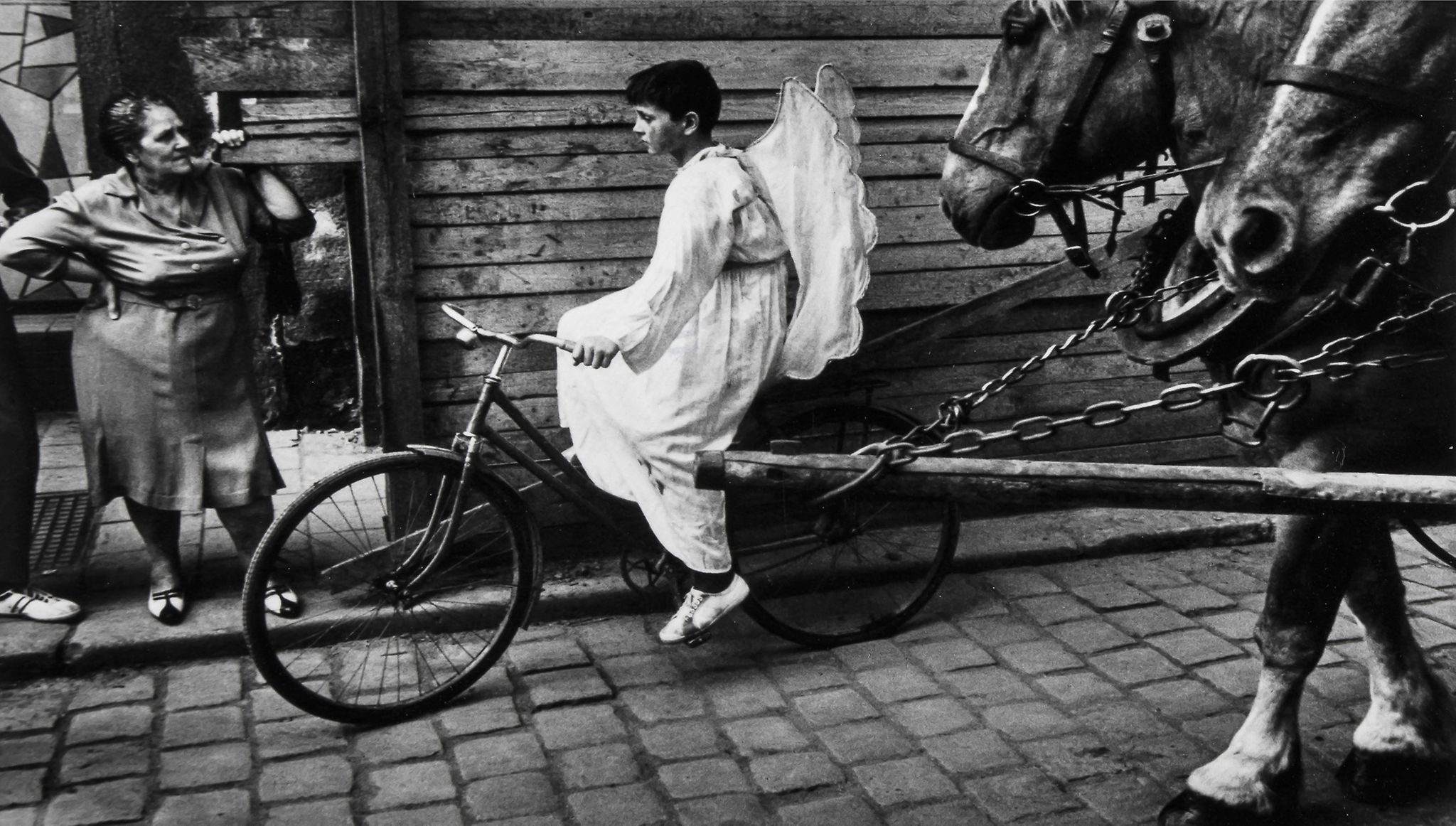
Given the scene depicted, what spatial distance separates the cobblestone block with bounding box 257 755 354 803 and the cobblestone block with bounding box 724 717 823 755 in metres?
1.17

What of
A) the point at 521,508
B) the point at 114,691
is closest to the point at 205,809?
the point at 114,691

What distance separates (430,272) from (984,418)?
8.13 ft

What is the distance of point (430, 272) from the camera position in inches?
197

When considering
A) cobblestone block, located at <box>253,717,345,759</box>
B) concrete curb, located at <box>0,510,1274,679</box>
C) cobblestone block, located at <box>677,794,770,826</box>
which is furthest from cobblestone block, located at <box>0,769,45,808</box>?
cobblestone block, located at <box>677,794,770,826</box>

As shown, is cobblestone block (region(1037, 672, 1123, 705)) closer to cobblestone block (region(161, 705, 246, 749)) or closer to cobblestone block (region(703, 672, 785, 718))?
cobblestone block (region(703, 672, 785, 718))

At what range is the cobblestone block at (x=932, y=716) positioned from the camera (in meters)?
4.18

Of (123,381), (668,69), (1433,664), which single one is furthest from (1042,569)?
(123,381)

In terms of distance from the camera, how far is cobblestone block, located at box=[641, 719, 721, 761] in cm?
403

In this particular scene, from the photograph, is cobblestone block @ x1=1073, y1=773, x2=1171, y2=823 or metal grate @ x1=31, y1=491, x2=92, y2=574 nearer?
cobblestone block @ x1=1073, y1=773, x2=1171, y2=823

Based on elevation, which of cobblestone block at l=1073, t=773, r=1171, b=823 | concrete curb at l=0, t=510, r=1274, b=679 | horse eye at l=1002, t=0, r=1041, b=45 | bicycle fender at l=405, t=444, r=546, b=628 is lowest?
cobblestone block at l=1073, t=773, r=1171, b=823

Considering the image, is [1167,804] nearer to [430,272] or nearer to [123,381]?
[430,272]

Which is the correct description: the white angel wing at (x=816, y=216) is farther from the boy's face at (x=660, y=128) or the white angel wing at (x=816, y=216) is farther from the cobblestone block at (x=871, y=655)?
the cobblestone block at (x=871, y=655)

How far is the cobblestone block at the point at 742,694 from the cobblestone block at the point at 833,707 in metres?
0.09

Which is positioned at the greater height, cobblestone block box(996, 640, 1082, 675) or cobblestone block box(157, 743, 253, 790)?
cobblestone block box(157, 743, 253, 790)
